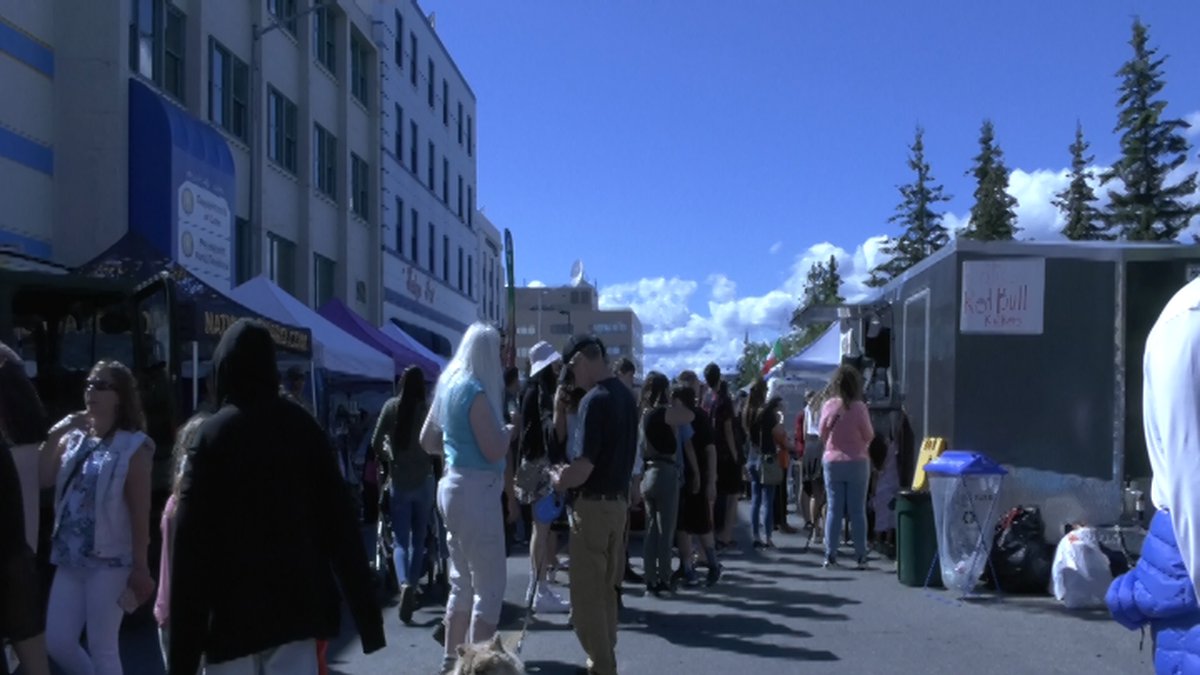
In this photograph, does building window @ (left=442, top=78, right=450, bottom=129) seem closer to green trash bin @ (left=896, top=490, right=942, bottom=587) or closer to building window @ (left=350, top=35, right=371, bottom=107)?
building window @ (left=350, top=35, right=371, bottom=107)

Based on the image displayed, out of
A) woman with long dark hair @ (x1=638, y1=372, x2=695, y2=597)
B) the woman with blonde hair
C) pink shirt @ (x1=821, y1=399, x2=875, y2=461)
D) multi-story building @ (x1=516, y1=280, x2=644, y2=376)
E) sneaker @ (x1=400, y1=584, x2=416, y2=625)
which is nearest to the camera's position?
the woman with blonde hair

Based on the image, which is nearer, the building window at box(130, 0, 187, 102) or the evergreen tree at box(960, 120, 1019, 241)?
the building window at box(130, 0, 187, 102)

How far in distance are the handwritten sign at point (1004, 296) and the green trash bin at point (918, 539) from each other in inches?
60.1

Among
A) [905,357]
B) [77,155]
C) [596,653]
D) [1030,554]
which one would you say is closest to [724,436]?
[905,357]

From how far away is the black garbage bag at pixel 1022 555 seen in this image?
33.9 feet

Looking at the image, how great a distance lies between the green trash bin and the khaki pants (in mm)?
4599

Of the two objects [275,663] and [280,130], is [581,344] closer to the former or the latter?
[275,663]

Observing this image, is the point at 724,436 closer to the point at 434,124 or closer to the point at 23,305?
the point at 23,305

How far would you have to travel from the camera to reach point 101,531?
18.6 feet

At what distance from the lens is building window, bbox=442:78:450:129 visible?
156 ft

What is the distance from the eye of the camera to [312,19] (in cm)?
2991

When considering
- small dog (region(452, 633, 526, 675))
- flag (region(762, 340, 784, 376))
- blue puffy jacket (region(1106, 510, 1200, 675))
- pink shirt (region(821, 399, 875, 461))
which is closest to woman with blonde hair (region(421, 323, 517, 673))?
small dog (region(452, 633, 526, 675))

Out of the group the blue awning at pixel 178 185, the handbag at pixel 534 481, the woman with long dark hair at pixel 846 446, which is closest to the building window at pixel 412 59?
the blue awning at pixel 178 185

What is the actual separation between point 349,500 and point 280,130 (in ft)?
82.7
